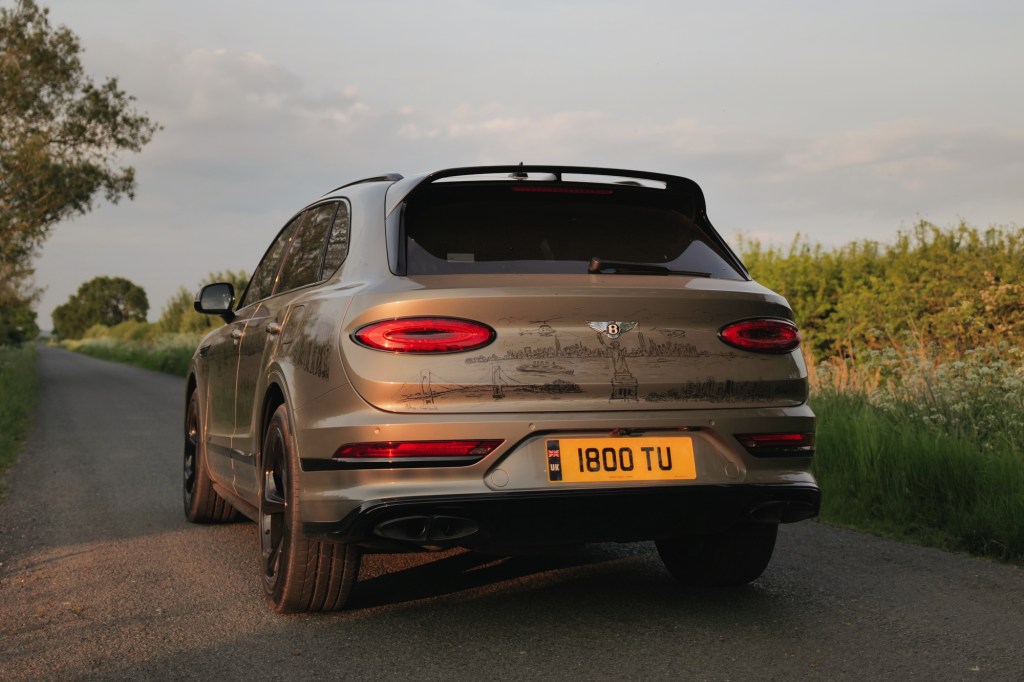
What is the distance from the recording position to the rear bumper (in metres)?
3.68

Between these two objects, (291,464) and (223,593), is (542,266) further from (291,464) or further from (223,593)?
(223,593)

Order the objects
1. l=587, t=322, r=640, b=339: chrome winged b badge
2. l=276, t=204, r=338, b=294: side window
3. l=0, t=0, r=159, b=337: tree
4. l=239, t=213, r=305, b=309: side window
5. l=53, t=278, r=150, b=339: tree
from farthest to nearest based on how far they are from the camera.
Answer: l=53, t=278, r=150, b=339: tree, l=0, t=0, r=159, b=337: tree, l=239, t=213, r=305, b=309: side window, l=276, t=204, r=338, b=294: side window, l=587, t=322, r=640, b=339: chrome winged b badge

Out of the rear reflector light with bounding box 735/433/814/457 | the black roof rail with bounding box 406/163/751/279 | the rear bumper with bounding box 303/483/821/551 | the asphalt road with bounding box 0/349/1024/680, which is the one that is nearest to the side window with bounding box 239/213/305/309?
the asphalt road with bounding box 0/349/1024/680

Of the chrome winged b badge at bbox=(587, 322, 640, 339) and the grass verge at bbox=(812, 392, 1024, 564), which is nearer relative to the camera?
the chrome winged b badge at bbox=(587, 322, 640, 339)

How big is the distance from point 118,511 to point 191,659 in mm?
3676

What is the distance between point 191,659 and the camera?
3.82 m

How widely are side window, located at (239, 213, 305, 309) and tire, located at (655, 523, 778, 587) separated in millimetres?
2565

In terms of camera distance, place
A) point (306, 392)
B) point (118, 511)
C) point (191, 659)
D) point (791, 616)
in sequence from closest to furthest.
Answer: point (191, 659) → point (306, 392) → point (791, 616) → point (118, 511)

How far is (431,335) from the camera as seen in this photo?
12.2 ft

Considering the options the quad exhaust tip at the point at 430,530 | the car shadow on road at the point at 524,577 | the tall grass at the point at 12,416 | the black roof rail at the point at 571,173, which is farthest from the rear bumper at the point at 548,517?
the tall grass at the point at 12,416

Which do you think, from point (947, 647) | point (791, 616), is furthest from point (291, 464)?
point (947, 647)

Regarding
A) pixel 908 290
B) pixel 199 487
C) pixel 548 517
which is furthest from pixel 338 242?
pixel 908 290

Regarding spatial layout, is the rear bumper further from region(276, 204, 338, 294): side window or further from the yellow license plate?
region(276, 204, 338, 294): side window

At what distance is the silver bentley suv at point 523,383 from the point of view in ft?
12.1
